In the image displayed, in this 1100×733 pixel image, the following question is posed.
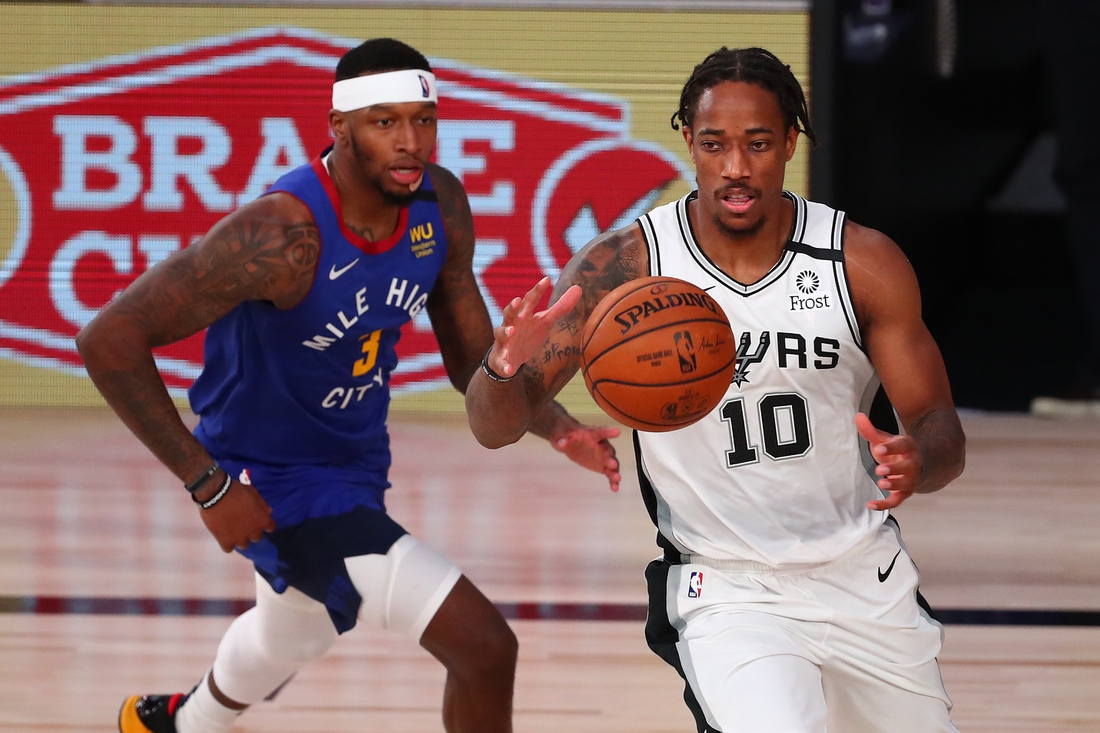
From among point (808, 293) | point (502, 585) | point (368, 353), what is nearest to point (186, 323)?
point (368, 353)

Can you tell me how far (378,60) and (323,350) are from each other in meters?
0.75

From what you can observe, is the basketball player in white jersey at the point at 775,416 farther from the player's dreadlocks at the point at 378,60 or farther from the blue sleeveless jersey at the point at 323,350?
the player's dreadlocks at the point at 378,60

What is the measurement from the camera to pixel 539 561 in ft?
17.3

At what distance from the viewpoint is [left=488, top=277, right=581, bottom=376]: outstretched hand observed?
2.47 metres

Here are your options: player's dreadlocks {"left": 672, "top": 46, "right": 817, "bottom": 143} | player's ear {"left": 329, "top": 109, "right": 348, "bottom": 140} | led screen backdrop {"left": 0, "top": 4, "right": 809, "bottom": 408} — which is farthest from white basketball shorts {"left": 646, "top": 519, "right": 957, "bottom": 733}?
led screen backdrop {"left": 0, "top": 4, "right": 809, "bottom": 408}

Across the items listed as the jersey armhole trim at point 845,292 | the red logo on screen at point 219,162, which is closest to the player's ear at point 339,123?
the jersey armhole trim at point 845,292

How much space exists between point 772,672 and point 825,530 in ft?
1.12

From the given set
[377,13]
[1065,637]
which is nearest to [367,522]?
[1065,637]

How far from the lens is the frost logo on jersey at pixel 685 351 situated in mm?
2420

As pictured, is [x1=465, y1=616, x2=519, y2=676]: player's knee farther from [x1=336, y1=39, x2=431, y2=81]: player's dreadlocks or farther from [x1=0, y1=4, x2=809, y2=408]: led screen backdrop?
[x1=0, y1=4, x2=809, y2=408]: led screen backdrop

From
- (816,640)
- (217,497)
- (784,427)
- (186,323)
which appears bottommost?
(816,640)

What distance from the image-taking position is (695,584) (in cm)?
264

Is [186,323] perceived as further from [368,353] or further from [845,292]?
[845,292]

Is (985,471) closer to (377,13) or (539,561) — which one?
(539,561)
